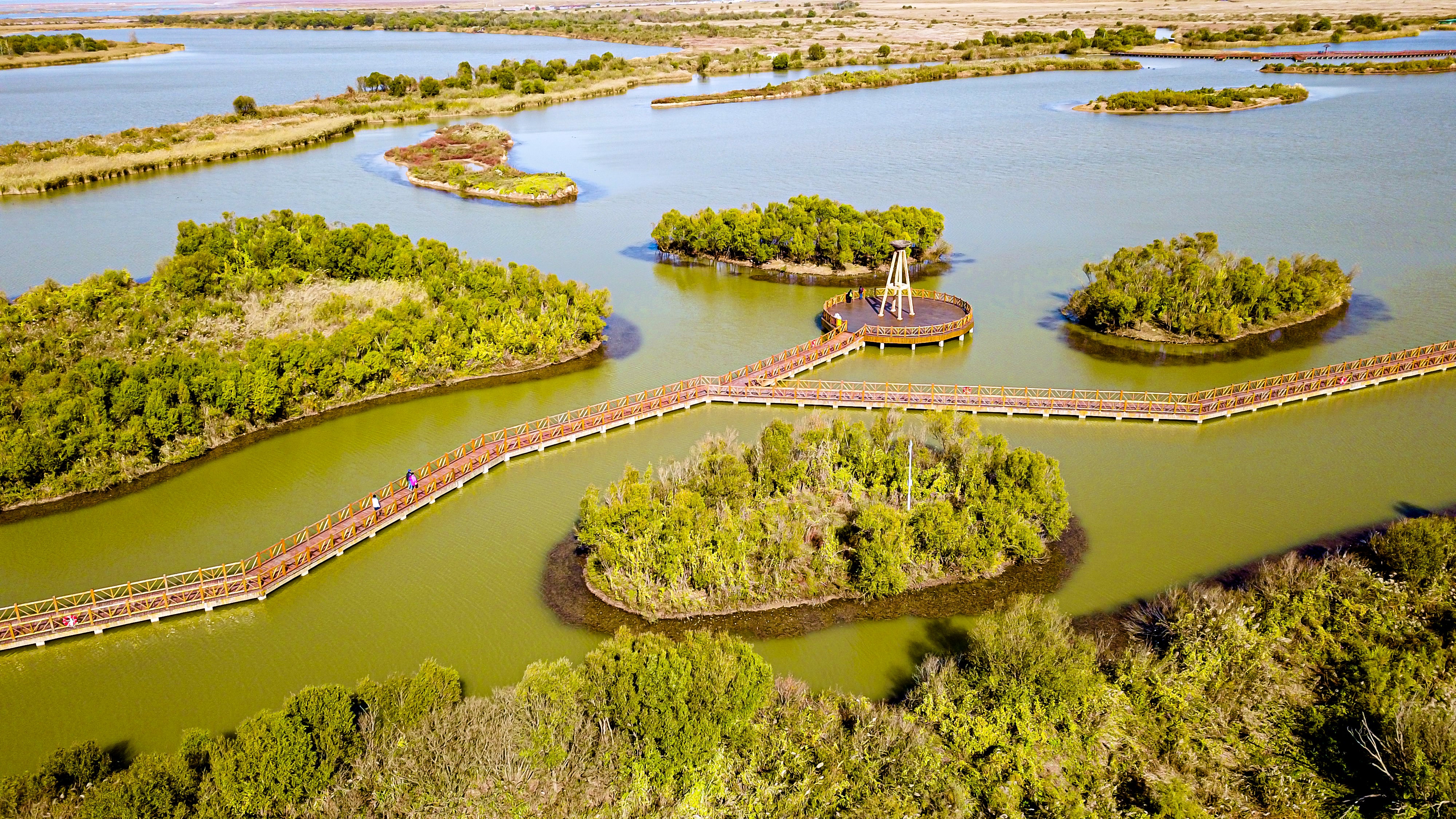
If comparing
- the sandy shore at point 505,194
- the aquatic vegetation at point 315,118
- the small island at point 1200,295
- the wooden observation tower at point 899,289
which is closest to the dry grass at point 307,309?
the wooden observation tower at point 899,289

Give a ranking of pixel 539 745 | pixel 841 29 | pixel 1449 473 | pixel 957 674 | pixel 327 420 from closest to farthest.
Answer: pixel 539 745 < pixel 957 674 < pixel 1449 473 < pixel 327 420 < pixel 841 29

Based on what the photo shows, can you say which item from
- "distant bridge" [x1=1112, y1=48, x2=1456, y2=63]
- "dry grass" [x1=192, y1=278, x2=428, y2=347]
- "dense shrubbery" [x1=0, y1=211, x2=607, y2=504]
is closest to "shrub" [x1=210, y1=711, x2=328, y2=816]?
"dense shrubbery" [x1=0, y1=211, x2=607, y2=504]

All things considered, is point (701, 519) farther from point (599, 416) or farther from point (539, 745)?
point (599, 416)

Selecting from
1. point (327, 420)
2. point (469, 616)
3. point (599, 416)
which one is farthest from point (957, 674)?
point (327, 420)

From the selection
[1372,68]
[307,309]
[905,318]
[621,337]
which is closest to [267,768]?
[621,337]

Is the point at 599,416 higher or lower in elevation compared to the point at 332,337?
lower

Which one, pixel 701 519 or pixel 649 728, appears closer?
pixel 649 728
